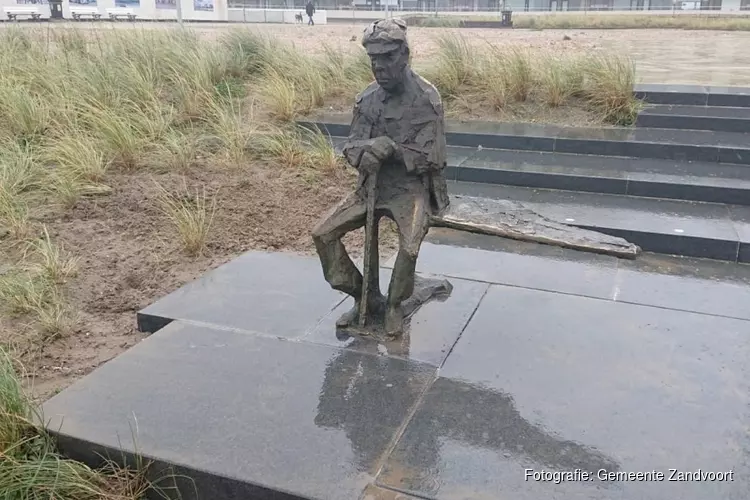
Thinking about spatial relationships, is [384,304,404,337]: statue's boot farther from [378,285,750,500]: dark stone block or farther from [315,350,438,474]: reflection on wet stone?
[378,285,750,500]: dark stone block

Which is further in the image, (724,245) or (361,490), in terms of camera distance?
(724,245)

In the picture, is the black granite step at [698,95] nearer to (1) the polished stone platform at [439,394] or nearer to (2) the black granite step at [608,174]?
(2) the black granite step at [608,174]

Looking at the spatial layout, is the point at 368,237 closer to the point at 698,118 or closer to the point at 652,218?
the point at 652,218

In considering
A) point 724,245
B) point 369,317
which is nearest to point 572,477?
point 369,317

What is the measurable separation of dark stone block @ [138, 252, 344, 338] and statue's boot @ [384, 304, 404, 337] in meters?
0.43

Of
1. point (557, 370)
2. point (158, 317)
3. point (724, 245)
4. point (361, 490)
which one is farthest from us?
point (724, 245)

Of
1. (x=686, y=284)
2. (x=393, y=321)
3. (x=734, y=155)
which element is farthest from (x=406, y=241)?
(x=734, y=155)

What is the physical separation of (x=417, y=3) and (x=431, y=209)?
53.5 metres

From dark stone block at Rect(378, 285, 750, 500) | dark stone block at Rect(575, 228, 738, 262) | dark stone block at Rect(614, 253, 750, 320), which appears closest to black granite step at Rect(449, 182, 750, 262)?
dark stone block at Rect(575, 228, 738, 262)

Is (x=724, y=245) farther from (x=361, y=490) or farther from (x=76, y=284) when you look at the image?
(x=76, y=284)

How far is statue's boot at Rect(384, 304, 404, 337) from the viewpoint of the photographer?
11.2 ft

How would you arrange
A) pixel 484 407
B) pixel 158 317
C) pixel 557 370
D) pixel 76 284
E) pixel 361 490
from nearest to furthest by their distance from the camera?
pixel 361 490 < pixel 484 407 < pixel 557 370 < pixel 158 317 < pixel 76 284

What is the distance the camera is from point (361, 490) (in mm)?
2348

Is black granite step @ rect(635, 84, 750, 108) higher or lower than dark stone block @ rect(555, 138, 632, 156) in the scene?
higher
